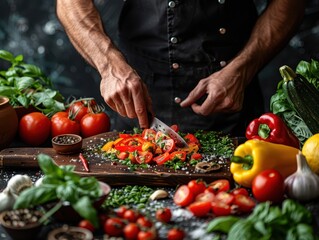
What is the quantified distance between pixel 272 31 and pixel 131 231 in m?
1.55

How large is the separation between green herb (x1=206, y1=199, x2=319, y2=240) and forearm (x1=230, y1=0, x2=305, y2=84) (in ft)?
4.08

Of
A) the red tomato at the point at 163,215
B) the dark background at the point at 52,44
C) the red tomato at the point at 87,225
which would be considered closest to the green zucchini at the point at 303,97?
the red tomato at the point at 163,215

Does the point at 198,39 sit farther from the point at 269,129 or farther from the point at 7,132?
the point at 7,132

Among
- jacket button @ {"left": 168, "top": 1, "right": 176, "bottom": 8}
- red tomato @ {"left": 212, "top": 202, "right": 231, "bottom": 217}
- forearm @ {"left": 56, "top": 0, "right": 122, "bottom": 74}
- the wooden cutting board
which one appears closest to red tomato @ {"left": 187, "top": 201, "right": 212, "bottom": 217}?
red tomato @ {"left": 212, "top": 202, "right": 231, "bottom": 217}

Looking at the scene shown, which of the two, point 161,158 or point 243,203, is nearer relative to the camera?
point 243,203

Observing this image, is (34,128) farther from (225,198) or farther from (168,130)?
(225,198)

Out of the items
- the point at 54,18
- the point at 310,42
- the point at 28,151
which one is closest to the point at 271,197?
the point at 28,151

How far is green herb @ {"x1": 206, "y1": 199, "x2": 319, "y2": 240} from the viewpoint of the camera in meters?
1.73

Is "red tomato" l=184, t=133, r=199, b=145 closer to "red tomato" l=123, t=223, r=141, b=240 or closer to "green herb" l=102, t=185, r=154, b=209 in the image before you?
"green herb" l=102, t=185, r=154, b=209

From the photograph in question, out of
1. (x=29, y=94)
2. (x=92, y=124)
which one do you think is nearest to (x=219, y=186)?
(x=92, y=124)

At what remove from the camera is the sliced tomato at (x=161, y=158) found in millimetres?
2449

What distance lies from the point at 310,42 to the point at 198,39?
53.3 inches

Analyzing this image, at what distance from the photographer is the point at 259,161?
87.4 inches

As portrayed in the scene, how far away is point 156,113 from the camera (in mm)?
3170
